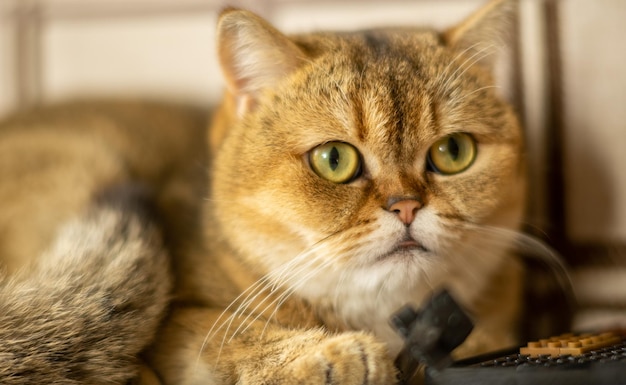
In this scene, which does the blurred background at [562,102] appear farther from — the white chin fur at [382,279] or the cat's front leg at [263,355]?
the cat's front leg at [263,355]

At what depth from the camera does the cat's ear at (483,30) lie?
1.18 m

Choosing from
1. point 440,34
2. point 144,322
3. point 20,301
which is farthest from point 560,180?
point 20,301

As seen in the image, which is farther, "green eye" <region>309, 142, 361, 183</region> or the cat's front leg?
"green eye" <region>309, 142, 361, 183</region>

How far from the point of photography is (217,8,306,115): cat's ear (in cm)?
108

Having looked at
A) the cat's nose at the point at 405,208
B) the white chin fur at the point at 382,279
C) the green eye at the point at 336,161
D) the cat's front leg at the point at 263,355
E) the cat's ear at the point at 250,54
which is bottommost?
the cat's front leg at the point at 263,355

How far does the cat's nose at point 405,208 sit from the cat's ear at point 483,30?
0.35 meters

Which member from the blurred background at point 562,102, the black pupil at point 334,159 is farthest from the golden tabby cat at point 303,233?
the blurred background at point 562,102

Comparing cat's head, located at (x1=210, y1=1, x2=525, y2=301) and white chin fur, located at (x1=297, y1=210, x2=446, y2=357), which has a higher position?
cat's head, located at (x1=210, y1=1, x2=525, y2=301)

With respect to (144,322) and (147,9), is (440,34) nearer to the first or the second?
(144,322)

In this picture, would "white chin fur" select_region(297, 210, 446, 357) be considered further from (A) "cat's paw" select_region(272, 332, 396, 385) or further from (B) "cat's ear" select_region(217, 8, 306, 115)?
(B) "cat's ear" select_region(217, 8, 306, 115)

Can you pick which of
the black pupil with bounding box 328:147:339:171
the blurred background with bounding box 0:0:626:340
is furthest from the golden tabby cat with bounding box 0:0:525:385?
the blurred background with bounding box 0:0:626:340

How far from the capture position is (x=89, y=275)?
1025mm

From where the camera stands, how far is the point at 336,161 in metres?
1.06

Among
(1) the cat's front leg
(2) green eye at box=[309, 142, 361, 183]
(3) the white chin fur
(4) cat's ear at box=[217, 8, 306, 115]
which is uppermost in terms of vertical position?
(4) cat's ear at box=[217, 8, 306, 115]
